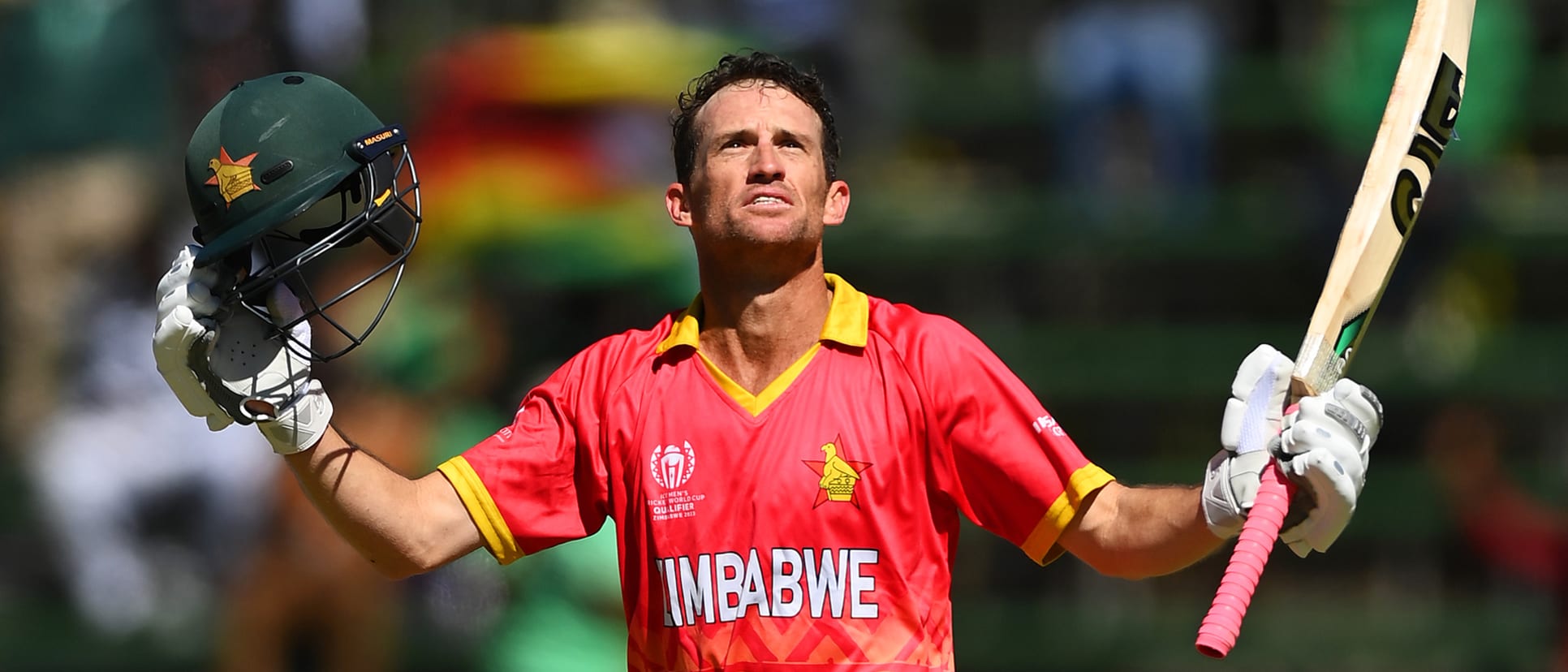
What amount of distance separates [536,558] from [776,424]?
11.2 feet

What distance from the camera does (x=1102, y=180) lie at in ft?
31.4

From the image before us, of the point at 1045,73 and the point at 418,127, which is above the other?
the point at 1045,73

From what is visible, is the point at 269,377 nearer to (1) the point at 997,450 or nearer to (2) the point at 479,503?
(2) the point at 479,503

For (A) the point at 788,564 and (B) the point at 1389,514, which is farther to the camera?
(B) the point at 1389,514

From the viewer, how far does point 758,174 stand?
3.95 meters

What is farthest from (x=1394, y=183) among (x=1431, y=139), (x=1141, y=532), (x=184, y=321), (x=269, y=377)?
(x=184, y=321)

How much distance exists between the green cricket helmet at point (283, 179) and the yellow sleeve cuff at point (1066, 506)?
1.38 metres

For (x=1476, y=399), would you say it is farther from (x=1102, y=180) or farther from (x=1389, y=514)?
(x=1102, y=180)

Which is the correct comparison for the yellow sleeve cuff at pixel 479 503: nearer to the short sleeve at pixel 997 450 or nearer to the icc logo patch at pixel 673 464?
the icc logo patch at pixel 673 464

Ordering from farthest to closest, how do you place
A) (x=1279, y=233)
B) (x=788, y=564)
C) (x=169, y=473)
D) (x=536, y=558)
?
(x=1279, y=233)
(x=169, y=473)
(x=536, y=558)
(x=788, y=564)

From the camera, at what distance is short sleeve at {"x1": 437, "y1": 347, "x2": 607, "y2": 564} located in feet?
13.1

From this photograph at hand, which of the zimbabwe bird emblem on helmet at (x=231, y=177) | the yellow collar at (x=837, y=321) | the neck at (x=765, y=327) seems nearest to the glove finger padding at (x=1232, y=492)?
the yellow collar at (x=837, y=321)

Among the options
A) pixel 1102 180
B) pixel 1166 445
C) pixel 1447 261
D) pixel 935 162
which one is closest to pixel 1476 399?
pixel 1447 261

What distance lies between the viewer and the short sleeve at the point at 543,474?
400cm
